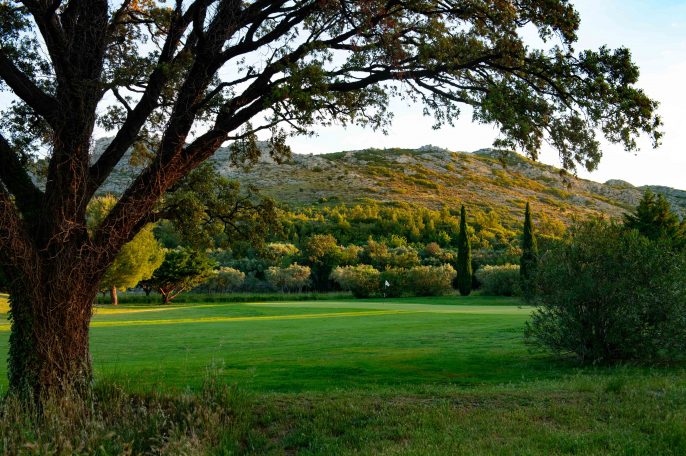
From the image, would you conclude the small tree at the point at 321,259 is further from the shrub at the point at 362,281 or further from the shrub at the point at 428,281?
the shrub at the point at 428,281

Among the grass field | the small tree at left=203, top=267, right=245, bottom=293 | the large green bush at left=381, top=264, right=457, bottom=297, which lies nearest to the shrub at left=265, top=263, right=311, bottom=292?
the small tree at left=203, top=267, right=245, bottom=293

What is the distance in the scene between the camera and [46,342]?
8.71m

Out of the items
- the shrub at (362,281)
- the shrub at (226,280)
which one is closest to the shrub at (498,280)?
the shrub at (362,281)

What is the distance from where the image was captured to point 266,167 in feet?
479

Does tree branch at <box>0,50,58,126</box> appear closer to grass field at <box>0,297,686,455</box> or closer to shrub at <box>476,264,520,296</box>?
grass field at <box>0,297,686,455</box>

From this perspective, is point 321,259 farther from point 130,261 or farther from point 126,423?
point 126,423

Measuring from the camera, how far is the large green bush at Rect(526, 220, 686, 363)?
1390 centimetres

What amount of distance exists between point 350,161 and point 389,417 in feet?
531

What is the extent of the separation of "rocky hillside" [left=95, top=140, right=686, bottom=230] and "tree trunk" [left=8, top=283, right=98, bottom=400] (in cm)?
10232

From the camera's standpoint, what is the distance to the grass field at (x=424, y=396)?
23.3 ft

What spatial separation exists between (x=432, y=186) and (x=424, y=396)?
137 metres

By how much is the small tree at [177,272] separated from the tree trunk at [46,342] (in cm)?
5168

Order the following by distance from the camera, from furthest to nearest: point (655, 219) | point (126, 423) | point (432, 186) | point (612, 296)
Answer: point (432, 186) < point (655, 219) < point (612, 296) < point (126, 423)

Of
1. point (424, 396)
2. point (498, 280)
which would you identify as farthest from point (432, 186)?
point (424, 396)
